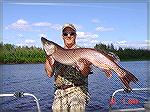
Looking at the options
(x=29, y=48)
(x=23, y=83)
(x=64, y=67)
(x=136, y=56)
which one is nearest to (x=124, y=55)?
(x=136, y=56)

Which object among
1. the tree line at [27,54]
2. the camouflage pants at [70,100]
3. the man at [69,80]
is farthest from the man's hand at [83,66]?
the tree line at [27,54]

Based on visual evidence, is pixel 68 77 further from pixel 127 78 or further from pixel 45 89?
pixel 45 89

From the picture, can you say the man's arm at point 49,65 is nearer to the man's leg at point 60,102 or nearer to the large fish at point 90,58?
the large fish at point 90,58

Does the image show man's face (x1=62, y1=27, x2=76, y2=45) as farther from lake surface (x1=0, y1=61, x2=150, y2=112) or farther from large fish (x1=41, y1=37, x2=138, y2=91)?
lake surface (x1=0, y1=61, x2=150, y2=112)

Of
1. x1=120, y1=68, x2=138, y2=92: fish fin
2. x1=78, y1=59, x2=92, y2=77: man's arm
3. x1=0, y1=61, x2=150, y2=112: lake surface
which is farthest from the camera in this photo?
x1=0, y1=61, x2=150, y2=112: lake surface

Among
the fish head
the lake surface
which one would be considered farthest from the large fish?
the lake surface

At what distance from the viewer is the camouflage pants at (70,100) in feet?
12.6

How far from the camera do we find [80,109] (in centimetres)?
389

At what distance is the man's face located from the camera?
12.6 feet

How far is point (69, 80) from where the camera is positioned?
384cm

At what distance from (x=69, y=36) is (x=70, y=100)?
75cm

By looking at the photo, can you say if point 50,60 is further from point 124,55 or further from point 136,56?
point 136,56

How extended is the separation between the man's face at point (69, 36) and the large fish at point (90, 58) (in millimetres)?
99

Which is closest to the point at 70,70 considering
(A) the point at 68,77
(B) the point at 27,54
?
(A) the point at 68,77
